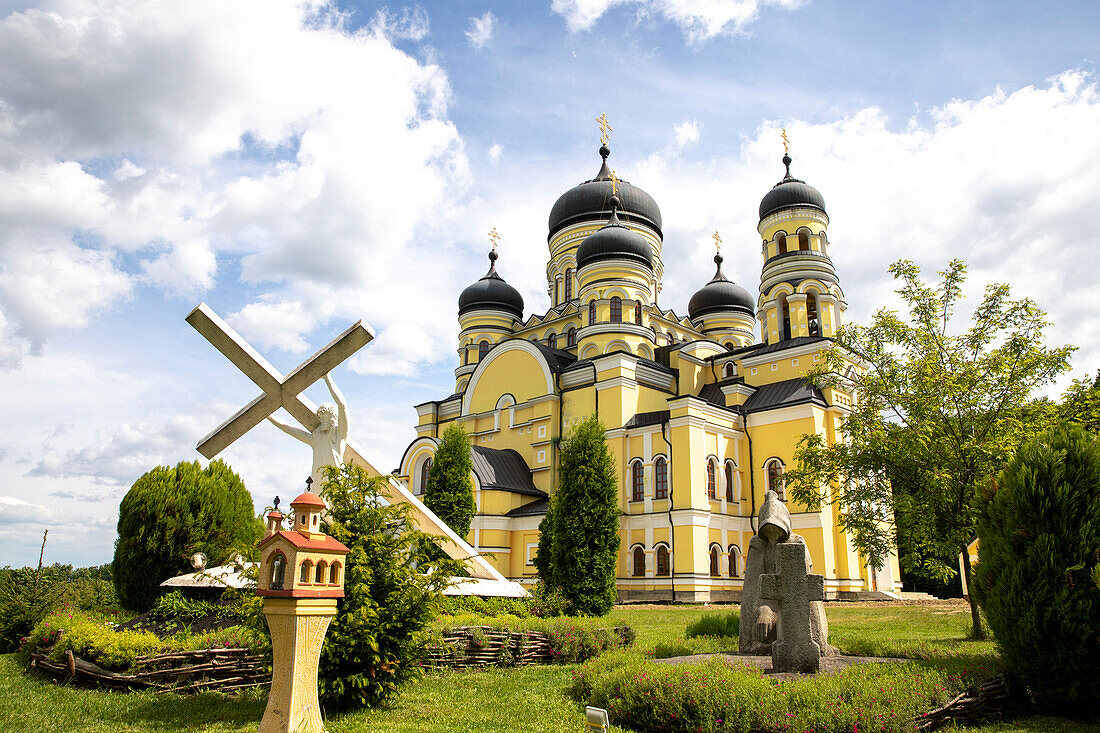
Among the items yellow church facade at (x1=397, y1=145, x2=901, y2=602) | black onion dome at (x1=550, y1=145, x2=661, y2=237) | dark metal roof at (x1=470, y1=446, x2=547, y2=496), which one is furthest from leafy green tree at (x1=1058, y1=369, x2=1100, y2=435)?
black onion dome at (x1=550, y1=145, x2=661, y2=237)

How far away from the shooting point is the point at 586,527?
15578 mm

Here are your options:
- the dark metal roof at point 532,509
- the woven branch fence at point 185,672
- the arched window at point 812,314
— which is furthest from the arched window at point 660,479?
the woven branch fence at point 185,672

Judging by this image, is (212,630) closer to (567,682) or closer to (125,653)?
(125,653)

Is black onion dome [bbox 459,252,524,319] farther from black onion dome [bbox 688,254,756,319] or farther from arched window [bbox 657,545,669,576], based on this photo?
arched window [bbox 657,545,669,576]

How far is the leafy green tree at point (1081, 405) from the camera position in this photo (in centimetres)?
1002

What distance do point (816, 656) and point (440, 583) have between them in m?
3.89

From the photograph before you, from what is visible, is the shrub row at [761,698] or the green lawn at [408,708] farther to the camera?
the green lawn at [408,708]

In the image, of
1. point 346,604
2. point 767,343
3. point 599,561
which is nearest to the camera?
point 346,604

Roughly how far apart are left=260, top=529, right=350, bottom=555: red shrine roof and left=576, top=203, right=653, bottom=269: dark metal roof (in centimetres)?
2457

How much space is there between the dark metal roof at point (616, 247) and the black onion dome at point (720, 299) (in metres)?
7.88

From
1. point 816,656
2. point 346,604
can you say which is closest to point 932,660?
point 816,656

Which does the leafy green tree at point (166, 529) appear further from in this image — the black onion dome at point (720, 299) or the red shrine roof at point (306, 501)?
the black onion dome at point (720, 299)

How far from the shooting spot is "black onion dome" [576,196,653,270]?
95.2 feet

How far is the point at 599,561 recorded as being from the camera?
49.9 feet
